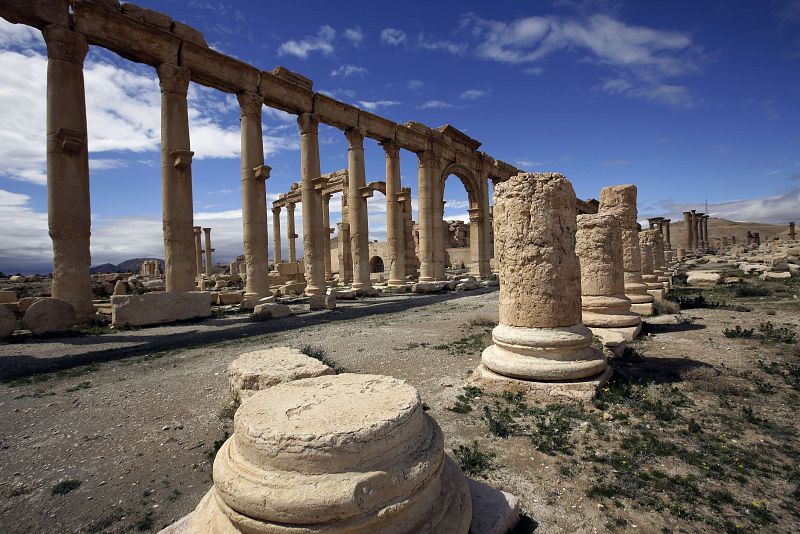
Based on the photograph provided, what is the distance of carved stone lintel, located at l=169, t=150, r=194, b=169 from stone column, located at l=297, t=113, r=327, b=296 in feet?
15.5

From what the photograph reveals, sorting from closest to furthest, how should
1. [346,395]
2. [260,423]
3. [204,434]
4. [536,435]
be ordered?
[260,423] < [346,395] < [536,435] < [204,434]

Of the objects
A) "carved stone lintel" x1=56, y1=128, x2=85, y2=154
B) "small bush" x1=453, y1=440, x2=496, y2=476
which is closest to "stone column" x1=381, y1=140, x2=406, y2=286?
"carved stone lintel" x1=56, y1=128, x2=85, y2=154

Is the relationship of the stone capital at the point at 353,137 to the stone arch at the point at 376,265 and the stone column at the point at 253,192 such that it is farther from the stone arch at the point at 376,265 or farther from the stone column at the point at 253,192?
the stone arch at the point at 376,265

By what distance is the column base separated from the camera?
4.48 metres

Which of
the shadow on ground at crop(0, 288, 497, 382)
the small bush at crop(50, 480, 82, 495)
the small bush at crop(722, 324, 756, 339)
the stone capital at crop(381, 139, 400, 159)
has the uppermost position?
the stone capital at crop(381, 139, 400, 159)

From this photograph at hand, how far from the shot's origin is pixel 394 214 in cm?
1961

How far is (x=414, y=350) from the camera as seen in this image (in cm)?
702

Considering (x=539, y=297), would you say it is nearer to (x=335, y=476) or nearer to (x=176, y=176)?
(x=335, y=476)

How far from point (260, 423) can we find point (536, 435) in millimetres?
2683

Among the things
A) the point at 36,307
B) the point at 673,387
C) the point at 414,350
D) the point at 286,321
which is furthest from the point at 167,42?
the point at 673,387

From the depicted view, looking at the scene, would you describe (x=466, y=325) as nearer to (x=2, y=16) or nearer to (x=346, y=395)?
(x=346, y=395)

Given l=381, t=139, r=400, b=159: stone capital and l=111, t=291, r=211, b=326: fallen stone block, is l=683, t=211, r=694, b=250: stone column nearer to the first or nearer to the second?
l=381, t=139, r=400, b=159: stone capital

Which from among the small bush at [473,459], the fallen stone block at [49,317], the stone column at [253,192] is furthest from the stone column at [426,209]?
the small bush at [473,459]

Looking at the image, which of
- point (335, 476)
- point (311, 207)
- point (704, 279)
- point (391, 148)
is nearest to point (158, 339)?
point (311, 207)
